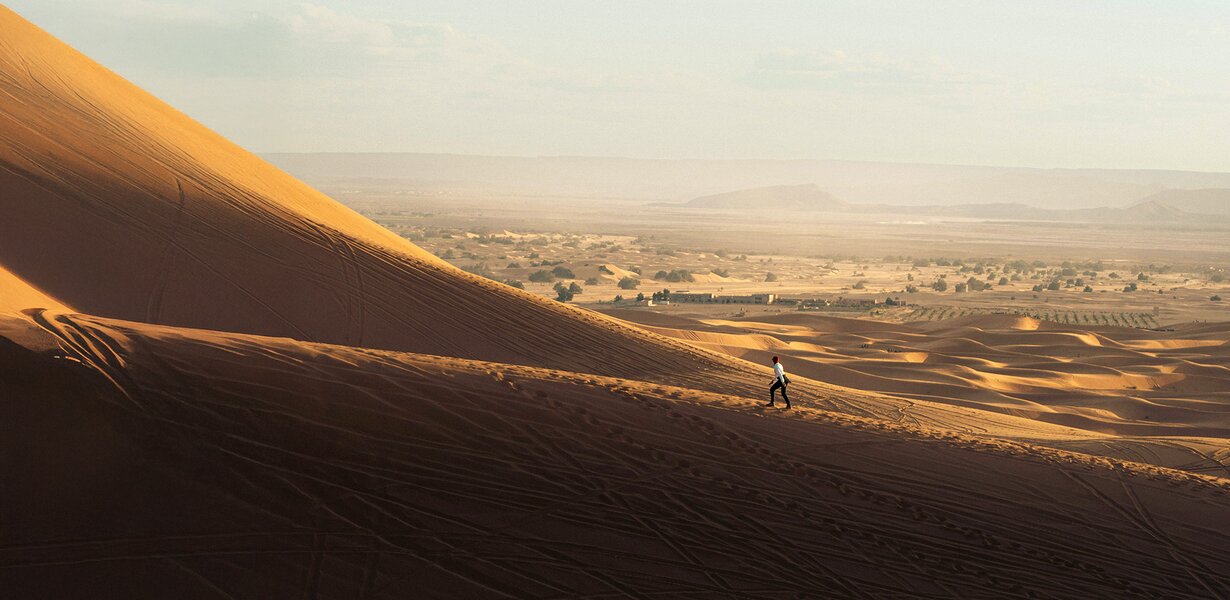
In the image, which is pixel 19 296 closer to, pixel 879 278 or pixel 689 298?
pixel 689 298

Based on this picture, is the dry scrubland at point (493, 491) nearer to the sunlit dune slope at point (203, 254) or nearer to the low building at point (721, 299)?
the sunlit dune slope at point (203, 254)

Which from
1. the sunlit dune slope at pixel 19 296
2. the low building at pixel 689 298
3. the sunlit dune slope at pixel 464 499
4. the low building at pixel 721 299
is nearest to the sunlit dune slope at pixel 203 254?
the sunlit dune slope at pixel 19 296

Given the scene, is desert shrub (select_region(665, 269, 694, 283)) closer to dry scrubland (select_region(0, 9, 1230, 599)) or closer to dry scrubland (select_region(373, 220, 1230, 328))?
dry scrubland (select_region(373, 220, 1230, 328))

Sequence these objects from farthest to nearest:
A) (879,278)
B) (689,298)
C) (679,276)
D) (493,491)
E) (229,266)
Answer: (879,278) → (679,276) → (689,298) → (229,266) → (493,491)

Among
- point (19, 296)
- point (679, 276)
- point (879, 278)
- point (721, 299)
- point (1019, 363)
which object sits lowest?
point (1019, 363)

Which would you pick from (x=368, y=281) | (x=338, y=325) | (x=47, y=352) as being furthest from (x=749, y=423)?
(x=368, y=281)

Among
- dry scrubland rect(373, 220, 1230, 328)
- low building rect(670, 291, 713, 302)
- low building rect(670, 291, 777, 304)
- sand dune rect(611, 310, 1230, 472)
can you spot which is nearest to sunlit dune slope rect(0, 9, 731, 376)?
sand dune rect(611, 310, 1230, 472)

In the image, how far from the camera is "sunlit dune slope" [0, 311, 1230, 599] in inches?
378

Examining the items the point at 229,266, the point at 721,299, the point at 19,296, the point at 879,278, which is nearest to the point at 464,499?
the point at 19,296

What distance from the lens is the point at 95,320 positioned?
12.9 meters

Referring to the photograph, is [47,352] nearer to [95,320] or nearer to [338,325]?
[95,320]

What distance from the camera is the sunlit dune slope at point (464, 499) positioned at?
9594 millimetres

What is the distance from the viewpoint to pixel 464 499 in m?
10.6

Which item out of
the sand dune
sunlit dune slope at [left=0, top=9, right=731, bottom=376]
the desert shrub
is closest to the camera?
sunlit dune slope at [left=0, top=9, right=731, bottom=376]
